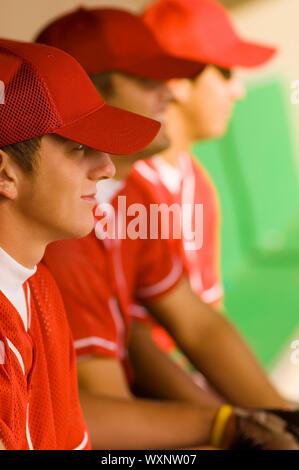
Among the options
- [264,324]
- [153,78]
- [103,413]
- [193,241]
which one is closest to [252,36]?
[264,324]

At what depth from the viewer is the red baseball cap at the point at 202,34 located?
3.98 ft

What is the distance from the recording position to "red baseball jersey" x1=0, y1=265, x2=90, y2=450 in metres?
0.51

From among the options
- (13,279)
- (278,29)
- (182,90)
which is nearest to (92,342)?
(13,279)

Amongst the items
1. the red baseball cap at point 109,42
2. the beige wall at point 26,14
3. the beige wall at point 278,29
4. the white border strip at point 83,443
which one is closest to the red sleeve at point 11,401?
the white border strip at point 83,443

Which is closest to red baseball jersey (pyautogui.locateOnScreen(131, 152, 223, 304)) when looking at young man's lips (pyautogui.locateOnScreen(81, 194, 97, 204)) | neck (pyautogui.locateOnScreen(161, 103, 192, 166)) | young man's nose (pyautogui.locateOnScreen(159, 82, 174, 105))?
neck (pyautogui.locateOnScreen(161, 103, 192, 166))

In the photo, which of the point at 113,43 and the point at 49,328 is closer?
the point at 49,328

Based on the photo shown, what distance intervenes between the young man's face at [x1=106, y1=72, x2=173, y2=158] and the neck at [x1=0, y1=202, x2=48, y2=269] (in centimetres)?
31

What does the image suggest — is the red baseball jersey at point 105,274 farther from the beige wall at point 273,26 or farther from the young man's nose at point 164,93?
the beige wall at point 273,26

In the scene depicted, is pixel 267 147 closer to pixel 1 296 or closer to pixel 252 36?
pixel 252 36

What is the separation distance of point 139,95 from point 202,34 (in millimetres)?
443

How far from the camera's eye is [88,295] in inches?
33.7

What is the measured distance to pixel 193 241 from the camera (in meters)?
1.15

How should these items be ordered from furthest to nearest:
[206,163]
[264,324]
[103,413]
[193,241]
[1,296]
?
[206,163], [264,324], [193,241], [103,413], [1,296]
